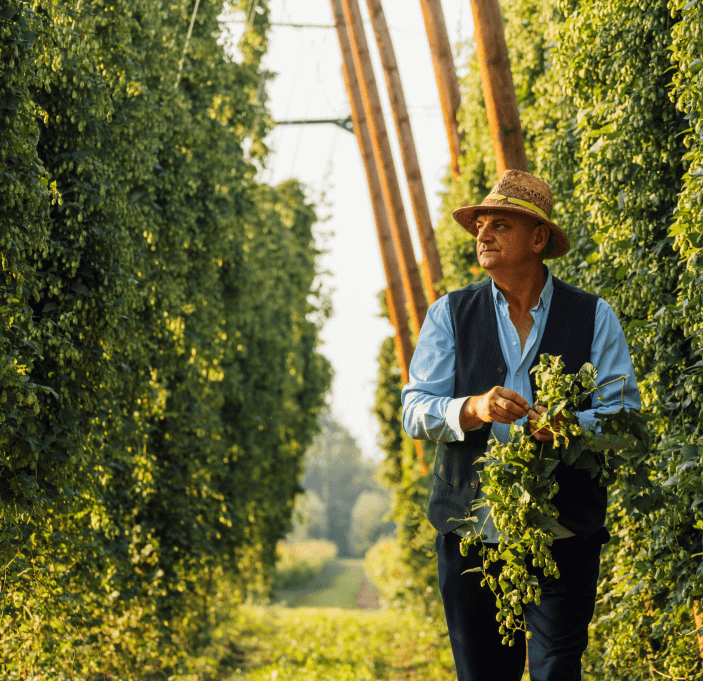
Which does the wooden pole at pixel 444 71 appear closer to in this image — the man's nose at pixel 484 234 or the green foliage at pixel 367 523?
the man's nose at pixel 484 234

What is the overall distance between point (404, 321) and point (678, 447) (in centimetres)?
675

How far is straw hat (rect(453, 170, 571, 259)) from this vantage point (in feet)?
9.22

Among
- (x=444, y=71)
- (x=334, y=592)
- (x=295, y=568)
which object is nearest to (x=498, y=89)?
(x=444, y=71)

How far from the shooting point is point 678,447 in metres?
A: 3.49

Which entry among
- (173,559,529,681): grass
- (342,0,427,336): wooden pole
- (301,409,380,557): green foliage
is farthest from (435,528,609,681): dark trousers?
(301,409,380,557): green foliage

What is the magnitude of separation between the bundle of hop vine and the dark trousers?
112mm

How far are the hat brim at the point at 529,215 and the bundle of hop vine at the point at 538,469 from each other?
22.0 inches

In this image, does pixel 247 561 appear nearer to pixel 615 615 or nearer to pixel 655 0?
pixel 615 615

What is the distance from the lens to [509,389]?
2.52 metres

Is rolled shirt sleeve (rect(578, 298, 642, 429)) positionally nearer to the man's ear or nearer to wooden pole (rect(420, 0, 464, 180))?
the man's ear

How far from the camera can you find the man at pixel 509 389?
103 inches

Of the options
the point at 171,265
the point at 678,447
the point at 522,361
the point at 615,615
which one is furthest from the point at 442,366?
the point at 171,265

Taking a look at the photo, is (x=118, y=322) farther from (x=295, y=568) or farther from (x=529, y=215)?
(x=295, y=568)

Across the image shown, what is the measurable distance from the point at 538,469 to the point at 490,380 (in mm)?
351
